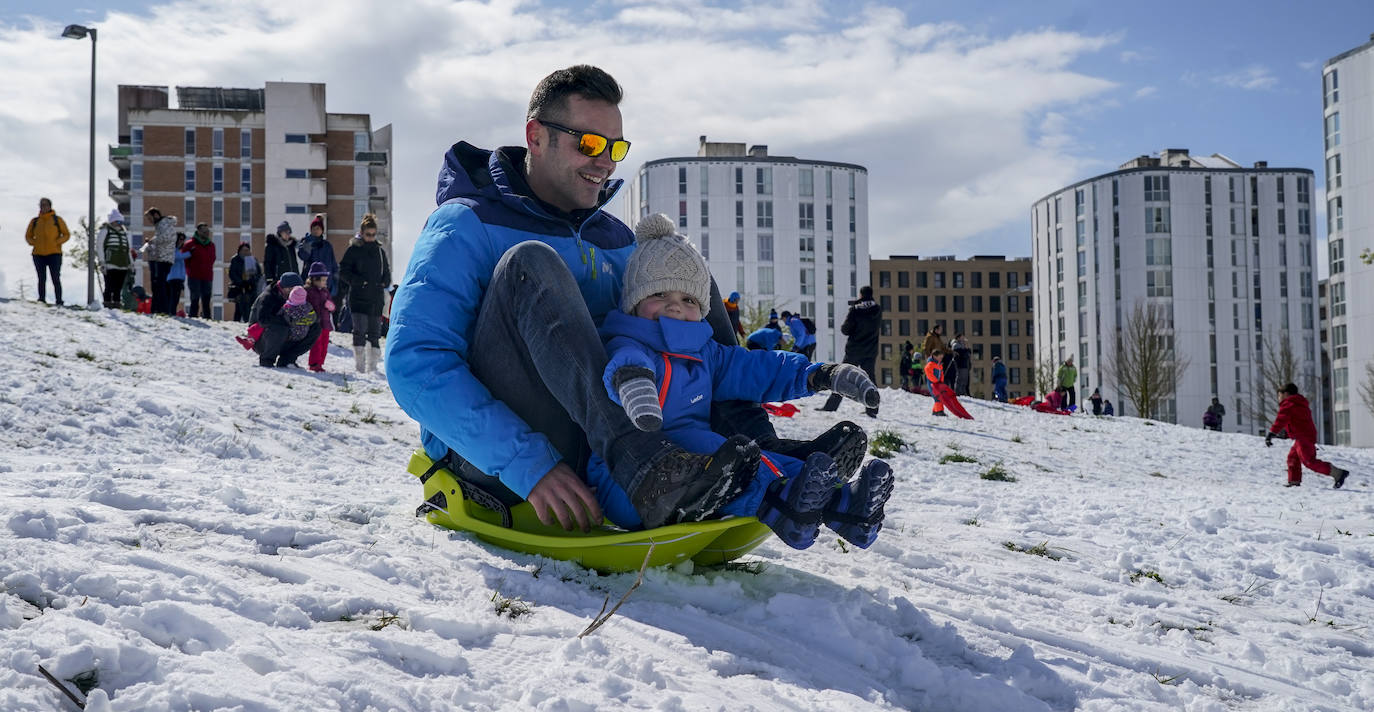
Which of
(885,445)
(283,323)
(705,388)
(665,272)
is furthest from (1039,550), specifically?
(283,323)

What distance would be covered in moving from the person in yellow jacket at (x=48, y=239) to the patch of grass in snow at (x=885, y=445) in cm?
1148

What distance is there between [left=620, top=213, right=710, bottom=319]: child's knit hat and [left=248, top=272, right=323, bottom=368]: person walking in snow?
914cm

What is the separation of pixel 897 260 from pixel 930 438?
90.1 metres

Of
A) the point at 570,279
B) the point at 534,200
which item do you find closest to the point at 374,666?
the point at 570,279

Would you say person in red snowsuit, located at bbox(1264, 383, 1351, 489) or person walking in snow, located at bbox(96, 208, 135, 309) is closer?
person in red snowsuit, located at bbox(1264, 383, 1351, 489)

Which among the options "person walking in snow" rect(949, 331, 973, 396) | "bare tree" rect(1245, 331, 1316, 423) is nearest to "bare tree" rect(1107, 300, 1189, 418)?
"bare tree" rect(1245, 331, 1316, 423)

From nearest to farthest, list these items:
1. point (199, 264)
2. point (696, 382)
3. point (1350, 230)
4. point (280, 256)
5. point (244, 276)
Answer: point (696, 382) → point (280, 256) → point (199, 264) → point (244, 276) → point (1350, 230)

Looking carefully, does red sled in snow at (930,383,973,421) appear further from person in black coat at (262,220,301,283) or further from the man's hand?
the man's hand

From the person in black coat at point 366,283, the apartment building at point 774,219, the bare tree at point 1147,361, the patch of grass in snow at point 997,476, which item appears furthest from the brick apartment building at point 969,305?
the patch of grass in snow at point 997,476

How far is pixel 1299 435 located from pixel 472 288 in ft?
41.1

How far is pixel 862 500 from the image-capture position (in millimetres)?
2908

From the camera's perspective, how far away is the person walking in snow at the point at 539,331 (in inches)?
112

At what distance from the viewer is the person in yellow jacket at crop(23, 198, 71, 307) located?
48.0ft

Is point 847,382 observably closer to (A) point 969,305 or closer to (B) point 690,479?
(B) point 690,479
